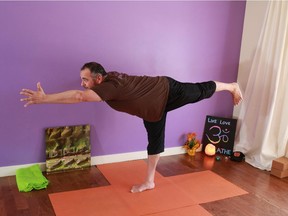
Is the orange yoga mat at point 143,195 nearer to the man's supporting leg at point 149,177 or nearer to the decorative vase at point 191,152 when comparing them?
the man's supporting leg at point 149,177

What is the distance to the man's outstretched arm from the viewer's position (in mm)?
1856

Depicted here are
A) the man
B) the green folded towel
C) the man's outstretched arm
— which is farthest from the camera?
the green folded towel

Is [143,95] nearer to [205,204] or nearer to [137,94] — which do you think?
[137,94]

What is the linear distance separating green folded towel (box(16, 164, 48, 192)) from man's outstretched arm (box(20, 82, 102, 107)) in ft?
3.36

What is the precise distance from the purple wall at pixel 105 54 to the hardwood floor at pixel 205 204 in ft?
1.13

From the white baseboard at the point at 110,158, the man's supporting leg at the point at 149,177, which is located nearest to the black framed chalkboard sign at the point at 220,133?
the white baseboard at the point at 110,158

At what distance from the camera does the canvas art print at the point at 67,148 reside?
303 centimetres

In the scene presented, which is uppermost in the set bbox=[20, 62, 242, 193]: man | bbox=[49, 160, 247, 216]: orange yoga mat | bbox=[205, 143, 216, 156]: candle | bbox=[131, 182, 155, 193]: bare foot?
bbox=[20, 62, 242, 193]: man

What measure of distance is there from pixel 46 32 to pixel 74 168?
143 cm

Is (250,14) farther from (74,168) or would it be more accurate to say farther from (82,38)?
(74,168)

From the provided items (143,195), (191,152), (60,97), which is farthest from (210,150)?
(60,97)

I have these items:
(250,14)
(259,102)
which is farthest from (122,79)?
(250,14)

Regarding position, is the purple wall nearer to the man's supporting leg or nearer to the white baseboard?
the white baseboard

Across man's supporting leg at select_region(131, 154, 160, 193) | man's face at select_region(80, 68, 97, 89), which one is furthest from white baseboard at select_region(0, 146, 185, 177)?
man's face at select_region(80, 68, 97, 89)
